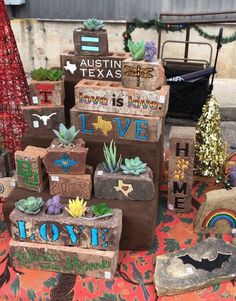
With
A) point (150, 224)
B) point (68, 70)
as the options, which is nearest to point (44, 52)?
point (68, 70)

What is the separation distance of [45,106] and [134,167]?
131 cm

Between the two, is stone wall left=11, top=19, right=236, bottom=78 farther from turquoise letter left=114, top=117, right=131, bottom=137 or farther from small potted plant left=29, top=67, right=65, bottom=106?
turquoise letter left=114, top=117, right=131, bottom=137

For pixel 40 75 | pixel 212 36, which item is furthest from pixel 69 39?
pixel 40 75

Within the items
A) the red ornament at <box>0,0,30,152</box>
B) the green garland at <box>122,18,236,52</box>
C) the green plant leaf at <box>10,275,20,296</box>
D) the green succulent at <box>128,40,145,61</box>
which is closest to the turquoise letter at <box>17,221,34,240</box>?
the green plant leaf at <box>10,275,20,296</box>

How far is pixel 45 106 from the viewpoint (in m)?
4.30

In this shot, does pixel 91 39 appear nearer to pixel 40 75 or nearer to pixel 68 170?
pixel 40 75

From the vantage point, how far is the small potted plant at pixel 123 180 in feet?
12.3

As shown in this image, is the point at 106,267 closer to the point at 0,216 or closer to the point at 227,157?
the point at 0,216

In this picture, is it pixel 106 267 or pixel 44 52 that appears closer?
pixel 106 267

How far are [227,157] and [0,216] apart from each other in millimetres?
2885

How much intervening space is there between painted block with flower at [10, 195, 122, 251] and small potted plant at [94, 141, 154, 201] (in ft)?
1.04

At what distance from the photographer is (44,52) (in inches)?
383

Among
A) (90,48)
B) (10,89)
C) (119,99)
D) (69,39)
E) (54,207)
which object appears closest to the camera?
(54,207)

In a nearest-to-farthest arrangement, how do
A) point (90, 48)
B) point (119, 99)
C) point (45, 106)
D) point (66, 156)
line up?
1. point (66, 156)
2. point (119, 99)
3. point (45, 106)
4. point (90, 48)
